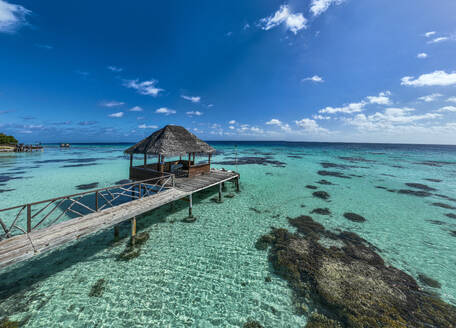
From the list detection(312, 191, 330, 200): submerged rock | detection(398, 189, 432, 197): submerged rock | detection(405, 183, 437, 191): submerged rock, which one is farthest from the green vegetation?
detection(405, 183, 437, 191): submerged rock

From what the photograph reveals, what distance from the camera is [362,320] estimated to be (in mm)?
4645

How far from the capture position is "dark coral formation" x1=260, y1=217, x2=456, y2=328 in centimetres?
471

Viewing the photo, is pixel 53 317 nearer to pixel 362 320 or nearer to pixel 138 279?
pixel 138 279

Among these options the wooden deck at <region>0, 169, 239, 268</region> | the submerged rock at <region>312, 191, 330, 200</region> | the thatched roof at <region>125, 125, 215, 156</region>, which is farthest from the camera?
the submerged rock at <region>312, 191, 330, 200</region>

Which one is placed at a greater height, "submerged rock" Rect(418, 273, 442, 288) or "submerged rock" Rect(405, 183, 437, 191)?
"submerged rock" Rect(405, 183, 437, 191)

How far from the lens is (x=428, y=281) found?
6.14 metres

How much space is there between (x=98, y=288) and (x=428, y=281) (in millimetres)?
12154

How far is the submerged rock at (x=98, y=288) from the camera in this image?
208 inches

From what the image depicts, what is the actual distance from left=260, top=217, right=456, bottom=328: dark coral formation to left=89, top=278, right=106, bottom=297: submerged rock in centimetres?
634

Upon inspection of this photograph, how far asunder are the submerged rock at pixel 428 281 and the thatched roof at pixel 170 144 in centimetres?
1316

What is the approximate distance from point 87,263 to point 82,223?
181 centimetres

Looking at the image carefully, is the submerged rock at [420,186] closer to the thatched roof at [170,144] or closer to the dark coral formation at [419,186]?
the dark coral formation at [419,186]

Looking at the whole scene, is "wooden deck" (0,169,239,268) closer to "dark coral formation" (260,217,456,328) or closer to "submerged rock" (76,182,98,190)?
"dark coral formation" (260,217,456,328)

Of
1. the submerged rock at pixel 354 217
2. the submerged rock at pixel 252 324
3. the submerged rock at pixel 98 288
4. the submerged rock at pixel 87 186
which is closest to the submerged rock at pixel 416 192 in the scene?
the submerged rock at pixel 354 217
